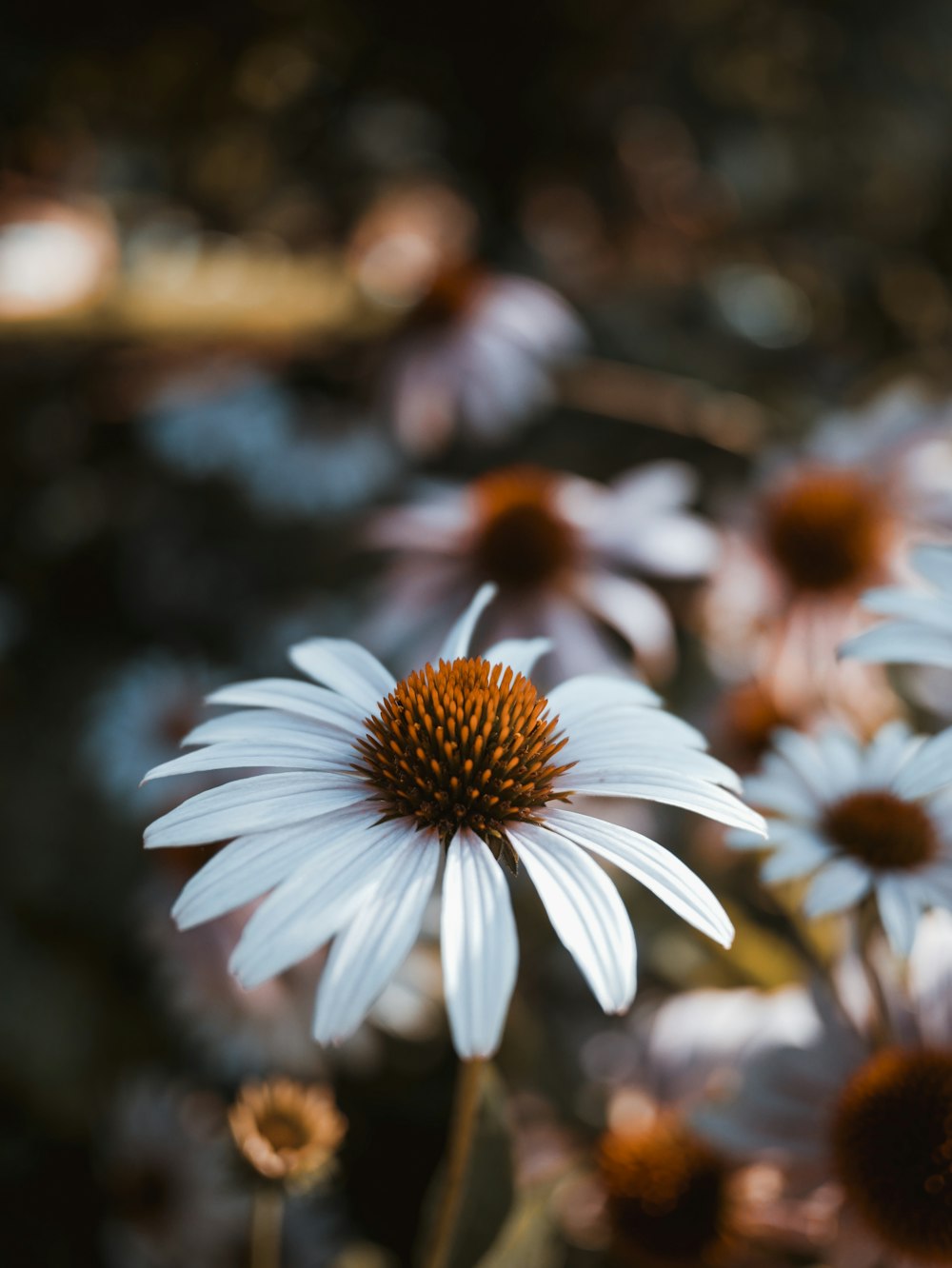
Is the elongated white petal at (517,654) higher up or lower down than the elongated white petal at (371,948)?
higher up

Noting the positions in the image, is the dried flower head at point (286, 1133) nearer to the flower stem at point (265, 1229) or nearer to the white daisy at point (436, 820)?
the flower stem at point (265, 1229)

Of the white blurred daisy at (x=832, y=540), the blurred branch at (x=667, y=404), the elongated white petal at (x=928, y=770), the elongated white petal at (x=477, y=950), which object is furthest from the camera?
the blurred branch at (x=667, y=404)

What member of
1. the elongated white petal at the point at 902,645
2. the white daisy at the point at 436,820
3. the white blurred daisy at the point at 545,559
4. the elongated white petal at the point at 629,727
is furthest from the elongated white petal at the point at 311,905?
the white blurred daisy at the point at 545,559

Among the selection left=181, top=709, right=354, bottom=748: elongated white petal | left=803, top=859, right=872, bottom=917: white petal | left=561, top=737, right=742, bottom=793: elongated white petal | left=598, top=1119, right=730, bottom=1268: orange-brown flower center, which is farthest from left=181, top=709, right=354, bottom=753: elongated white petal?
left=598, top=1119, right=730, bottom=1268: orange-brown flower center

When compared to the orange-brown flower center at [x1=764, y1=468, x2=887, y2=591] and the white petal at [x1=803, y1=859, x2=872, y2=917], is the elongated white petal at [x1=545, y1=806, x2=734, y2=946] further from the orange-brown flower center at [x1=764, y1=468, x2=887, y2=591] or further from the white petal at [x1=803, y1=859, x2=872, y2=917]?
the orange-brown flower center at [x1=764, y1=468, x2=887, y2=591]

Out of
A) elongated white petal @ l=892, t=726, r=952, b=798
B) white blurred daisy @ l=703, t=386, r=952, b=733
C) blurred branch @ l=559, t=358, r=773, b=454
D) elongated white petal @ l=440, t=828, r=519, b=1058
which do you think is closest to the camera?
elongated white petal @ l=440, t=828, r=519, b=1058

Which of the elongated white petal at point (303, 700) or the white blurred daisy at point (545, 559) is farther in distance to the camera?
the white blurred daisy at point (545, 559)
